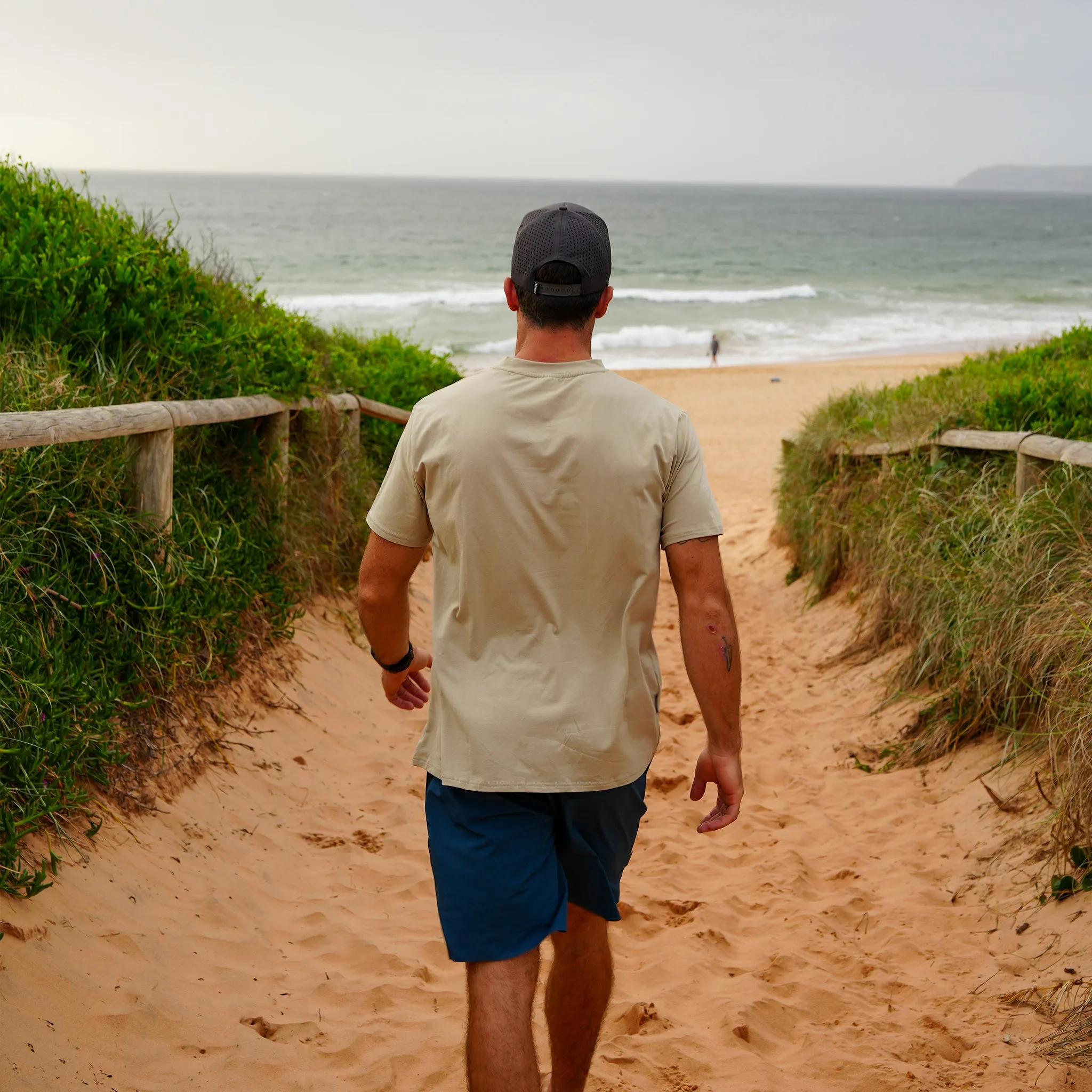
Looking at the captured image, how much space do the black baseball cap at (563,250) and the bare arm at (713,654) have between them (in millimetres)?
587

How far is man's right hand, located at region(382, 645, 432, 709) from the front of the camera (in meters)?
2.55

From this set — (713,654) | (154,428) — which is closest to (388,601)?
(713,654)

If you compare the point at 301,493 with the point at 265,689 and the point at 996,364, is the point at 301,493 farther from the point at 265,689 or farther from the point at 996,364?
the point at 996,364

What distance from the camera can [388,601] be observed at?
2.35 m

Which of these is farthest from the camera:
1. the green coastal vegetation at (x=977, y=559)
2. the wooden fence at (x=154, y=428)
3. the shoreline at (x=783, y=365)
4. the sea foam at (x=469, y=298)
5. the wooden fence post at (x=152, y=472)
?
the sea foam at (x=469, y=298)

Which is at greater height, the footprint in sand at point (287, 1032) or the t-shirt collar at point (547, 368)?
the t-shirt collar at point (547, 368)

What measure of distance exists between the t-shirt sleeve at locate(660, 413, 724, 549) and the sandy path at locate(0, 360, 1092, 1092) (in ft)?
5.78

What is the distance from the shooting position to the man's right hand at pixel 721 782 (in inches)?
88.9

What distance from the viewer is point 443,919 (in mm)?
2170

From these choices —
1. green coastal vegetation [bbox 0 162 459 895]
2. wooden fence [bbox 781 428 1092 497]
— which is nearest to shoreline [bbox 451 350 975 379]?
wooden fence [bbox 781 428 1092 497]

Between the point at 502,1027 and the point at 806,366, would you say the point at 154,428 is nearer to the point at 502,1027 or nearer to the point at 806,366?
the point at 502,1027

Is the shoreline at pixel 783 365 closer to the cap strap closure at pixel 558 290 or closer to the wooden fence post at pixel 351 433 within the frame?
the wooden fence post at pixel 351 433

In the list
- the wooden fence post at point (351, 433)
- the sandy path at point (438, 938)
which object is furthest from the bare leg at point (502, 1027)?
the wooden fence post at point (351, 433)

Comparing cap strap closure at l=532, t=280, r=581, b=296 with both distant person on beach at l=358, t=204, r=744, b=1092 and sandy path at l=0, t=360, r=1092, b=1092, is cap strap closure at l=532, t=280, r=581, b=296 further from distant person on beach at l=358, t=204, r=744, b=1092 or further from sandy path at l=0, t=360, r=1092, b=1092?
sandy path at l=0, t=360, r=1092, b=1092
